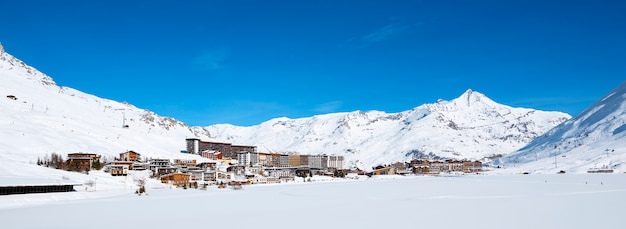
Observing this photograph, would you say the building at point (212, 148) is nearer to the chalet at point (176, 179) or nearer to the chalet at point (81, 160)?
the chalet at point (81, 160)

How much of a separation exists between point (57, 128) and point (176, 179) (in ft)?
166

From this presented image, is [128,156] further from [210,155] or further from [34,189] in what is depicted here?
[34,189]

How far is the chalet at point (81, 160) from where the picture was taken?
92.6 metres

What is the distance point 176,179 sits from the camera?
101m

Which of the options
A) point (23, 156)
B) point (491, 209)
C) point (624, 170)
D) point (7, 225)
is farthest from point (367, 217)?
point (624, 170)

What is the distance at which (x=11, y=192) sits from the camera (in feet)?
188

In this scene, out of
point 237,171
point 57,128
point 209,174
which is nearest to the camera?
point 209,174

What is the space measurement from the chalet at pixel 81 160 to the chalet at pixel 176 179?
13.9m

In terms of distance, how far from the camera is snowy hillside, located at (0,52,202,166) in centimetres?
10453

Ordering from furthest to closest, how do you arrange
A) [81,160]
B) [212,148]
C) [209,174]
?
[212,148], [209,174], [81,160]

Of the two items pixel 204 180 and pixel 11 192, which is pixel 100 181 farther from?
pixel 204 180

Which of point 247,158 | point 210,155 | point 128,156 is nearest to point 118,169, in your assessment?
point 128,156

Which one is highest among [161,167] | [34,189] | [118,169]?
[118,169]

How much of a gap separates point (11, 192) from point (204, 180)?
5863 cm
